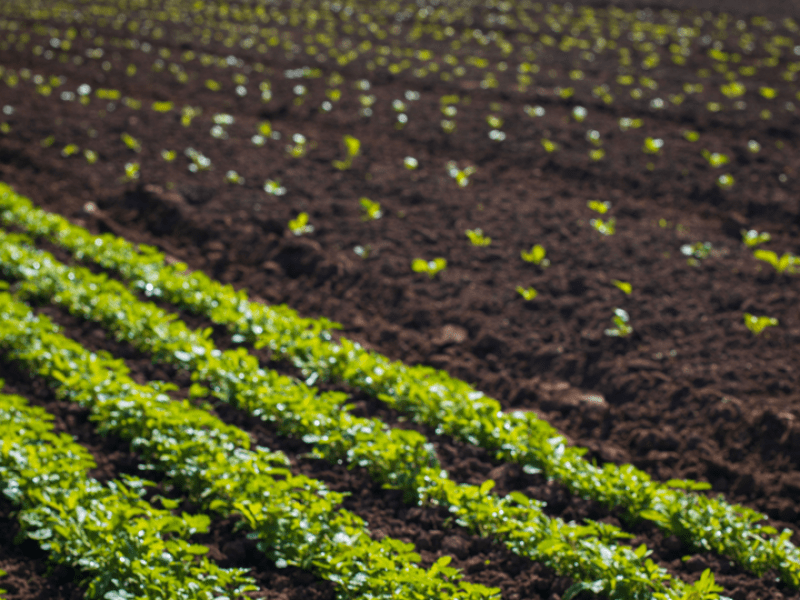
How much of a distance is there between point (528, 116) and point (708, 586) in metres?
7.61

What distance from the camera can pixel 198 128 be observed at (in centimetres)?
896

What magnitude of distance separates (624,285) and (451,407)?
85.9 inches

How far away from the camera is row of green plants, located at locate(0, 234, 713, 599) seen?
3209mm

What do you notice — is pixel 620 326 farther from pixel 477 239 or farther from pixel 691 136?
pixel 691 136

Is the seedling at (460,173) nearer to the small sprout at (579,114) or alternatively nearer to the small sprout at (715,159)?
the small sprout at (579,114)

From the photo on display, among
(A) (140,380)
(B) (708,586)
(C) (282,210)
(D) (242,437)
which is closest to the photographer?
(B) (708,586)

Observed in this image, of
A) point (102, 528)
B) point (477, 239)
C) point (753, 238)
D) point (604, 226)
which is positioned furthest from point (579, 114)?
point (102, 528)

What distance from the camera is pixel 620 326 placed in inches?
210

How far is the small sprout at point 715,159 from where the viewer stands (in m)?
7.86

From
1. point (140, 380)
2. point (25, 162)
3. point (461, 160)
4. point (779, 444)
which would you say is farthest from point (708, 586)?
point (25, 162)

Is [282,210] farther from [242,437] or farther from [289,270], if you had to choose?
[242,437]

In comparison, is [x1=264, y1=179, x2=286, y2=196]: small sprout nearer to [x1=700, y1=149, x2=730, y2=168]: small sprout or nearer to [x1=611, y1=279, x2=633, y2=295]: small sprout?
[x1=611, y1=279, x2=633, y2=295]: small sprout

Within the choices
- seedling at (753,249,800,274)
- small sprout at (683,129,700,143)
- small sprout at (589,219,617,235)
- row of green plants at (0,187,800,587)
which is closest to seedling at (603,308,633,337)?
row of green plants at (0,187,800,587)

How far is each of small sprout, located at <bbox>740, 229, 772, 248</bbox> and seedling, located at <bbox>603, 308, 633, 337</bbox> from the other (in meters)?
1.90
